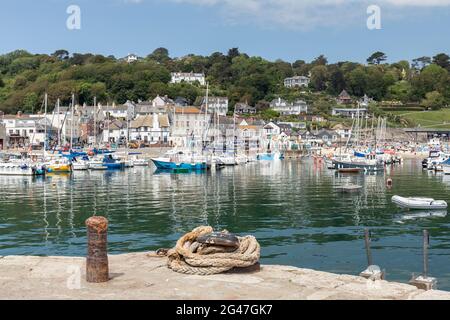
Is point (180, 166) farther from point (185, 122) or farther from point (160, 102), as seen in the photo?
point (160, 102)

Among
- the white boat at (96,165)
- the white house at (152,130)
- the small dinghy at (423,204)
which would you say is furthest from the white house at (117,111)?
the small dinghy at (423,204)

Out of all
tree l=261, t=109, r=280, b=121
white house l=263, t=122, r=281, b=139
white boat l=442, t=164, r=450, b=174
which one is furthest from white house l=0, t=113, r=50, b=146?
white boat l=442, t=164, r=450, b=174

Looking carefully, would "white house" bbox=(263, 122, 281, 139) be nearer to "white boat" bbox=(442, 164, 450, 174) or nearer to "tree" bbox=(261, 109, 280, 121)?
"tree" bbox=(261, 109, 280, 121)

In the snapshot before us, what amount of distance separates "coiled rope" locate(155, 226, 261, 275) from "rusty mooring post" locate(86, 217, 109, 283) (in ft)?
5.57

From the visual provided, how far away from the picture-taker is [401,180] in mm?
65312

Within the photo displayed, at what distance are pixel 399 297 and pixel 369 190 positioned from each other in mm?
44185

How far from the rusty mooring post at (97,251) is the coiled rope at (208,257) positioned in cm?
170

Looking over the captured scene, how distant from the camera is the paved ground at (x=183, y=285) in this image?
10242 millimetres

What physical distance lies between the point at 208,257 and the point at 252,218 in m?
22.6

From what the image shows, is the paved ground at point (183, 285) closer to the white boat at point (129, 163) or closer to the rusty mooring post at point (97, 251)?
the rusty mooring post at point (97, 251)

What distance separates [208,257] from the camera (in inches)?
476

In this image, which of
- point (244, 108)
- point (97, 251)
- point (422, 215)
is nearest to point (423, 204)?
point (422, 215)
